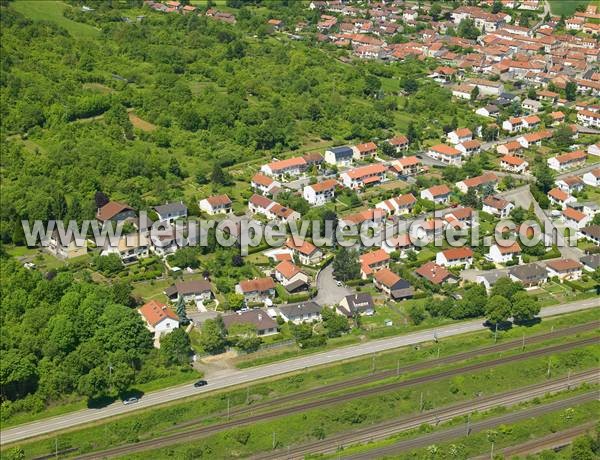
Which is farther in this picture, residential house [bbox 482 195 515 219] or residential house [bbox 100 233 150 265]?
residential house [bbox 482 195 515 219]

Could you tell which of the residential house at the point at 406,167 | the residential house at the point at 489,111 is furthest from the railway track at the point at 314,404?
the residential house at the point at 489,111

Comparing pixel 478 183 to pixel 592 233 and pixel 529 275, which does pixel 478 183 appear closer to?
pixel 592 233

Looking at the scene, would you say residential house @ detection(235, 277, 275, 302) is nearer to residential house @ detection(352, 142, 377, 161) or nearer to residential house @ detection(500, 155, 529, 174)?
residential house @ detection(352, 142, 377, 161)

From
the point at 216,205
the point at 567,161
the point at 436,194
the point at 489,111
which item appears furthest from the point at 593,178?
the point at 216,205

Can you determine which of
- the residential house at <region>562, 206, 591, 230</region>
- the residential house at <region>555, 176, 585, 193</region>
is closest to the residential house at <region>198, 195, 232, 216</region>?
the residential house at <region>562, 206, 591, 230</region>

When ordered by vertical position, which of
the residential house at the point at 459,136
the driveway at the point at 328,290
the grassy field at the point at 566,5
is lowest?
the driveway at the point at 328,290

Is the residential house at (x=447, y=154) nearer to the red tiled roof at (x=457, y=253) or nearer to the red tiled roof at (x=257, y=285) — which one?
the red tiled roof at (x=457, y=253)
